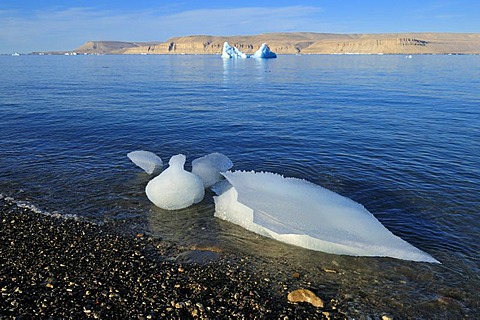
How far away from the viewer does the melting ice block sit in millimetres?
7301

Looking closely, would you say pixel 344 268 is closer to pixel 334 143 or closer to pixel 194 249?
pixel 194 249

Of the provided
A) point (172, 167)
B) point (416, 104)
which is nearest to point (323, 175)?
point (172, 167)

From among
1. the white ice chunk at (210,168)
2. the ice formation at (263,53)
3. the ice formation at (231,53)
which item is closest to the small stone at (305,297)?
the white ice chunk at (210,168)

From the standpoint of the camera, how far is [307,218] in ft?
26.1

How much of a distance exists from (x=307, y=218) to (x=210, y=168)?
4322 millimetres

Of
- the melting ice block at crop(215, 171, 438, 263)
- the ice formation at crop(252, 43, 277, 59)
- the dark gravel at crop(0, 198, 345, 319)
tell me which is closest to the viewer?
the dark gravel at crop(0, 198, 345, 319)

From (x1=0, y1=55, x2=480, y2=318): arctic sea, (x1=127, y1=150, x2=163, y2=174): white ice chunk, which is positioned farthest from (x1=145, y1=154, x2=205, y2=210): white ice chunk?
(x1=127, y1=150, x2=163, y2=174): white ice chunk

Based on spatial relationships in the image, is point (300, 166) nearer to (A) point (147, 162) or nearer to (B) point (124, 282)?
(A) point (147, 162)

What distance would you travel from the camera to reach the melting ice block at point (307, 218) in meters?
7.30

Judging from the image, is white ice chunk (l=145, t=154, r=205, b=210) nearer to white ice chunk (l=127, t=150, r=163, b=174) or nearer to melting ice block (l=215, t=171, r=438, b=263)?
melting ice block (l=215, t=171, r=438, b=263)

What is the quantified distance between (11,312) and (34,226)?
323 cm

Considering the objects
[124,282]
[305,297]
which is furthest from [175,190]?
[305,297]

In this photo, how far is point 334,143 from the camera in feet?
53.7

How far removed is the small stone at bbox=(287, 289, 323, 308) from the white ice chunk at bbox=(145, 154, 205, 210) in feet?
14.5
